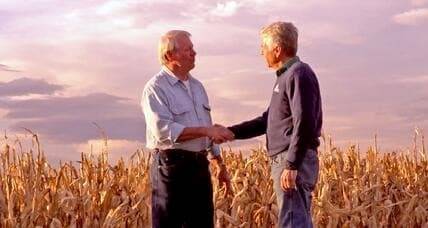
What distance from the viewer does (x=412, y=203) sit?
11336mm

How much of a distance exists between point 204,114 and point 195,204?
641 millimetres

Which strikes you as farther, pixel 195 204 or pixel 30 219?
pixel 30 219

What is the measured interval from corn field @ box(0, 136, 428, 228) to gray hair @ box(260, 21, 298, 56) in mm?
2012

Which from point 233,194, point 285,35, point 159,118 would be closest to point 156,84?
point 159,118

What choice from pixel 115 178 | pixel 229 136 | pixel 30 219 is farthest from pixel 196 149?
pixel 115 178

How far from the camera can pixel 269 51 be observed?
6.29m

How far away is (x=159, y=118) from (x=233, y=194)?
13.9 feet

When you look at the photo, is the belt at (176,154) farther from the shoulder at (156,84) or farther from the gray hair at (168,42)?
the gray hair at (168,42)

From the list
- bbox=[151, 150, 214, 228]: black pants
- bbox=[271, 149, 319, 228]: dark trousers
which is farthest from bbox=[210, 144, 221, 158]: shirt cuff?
bbox=[271, 149, 319, 228]: dark trousers

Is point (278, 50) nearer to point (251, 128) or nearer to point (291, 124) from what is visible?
point (291, 124)

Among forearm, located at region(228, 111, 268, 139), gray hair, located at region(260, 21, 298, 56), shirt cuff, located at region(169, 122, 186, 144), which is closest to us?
gray hair, located at region(260, 21, 298, 56)

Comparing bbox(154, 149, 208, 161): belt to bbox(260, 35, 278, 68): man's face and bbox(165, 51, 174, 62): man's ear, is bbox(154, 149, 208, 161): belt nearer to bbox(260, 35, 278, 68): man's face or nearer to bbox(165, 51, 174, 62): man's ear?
bbox(165, 51, 174, 62): man's ear

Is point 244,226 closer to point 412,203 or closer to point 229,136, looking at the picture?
point 412,203

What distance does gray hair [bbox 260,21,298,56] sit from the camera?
6223 millimetres
